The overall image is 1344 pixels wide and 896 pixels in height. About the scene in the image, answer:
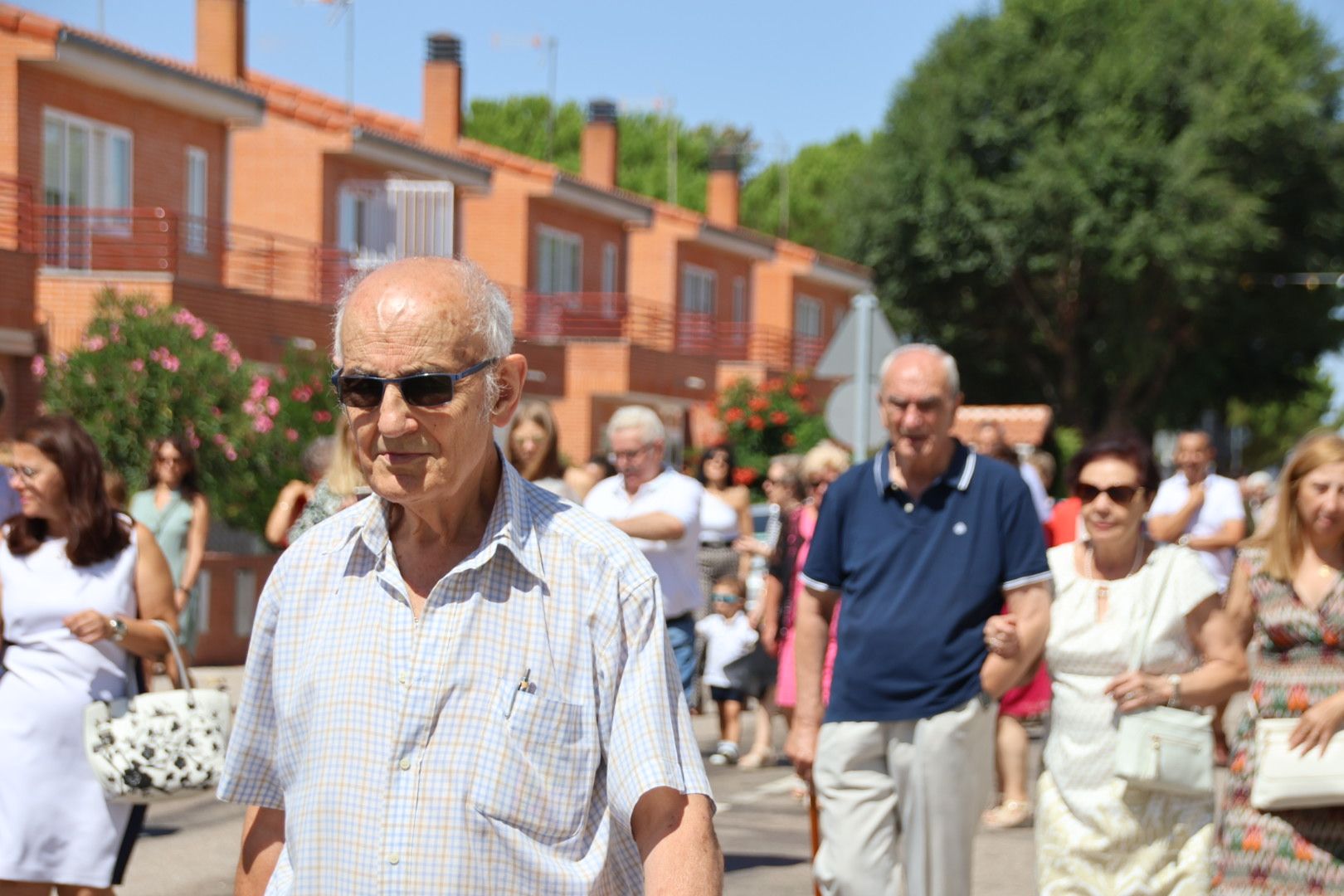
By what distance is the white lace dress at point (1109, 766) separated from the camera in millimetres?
6168

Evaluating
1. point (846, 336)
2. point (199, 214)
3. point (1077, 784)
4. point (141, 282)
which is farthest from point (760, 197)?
point (1077, 784)

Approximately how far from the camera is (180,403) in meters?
20.9

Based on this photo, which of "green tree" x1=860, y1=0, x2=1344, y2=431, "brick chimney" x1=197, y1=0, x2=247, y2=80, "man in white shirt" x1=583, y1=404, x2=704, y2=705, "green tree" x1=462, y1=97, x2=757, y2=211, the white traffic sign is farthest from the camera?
"green tree" x1=462, y1=97, x2=757, y2=211

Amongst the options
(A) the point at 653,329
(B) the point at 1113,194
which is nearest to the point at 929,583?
(B) the point at 1113,194

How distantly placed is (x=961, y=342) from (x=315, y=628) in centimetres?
4511

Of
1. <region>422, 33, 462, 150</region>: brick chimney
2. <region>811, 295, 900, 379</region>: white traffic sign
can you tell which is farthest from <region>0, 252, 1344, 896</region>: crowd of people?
<region>422, 33, 462, 150</region>: brick chimney

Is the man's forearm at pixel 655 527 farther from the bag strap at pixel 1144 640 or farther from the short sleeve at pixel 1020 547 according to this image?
the short sleeve at pixel 1020 547

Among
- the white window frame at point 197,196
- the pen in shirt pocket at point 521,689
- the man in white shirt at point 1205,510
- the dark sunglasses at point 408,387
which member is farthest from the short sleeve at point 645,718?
the white window frame at point 197,196

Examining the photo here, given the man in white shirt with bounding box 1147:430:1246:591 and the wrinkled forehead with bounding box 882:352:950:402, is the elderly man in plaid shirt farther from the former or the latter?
the man in white shirt with bounding box 1147:430:1246:591

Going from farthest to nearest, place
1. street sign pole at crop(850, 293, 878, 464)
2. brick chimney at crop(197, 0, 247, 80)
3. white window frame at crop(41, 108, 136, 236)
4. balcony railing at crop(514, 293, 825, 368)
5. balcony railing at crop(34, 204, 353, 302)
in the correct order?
1. balcony railing at crop(514, 293, 825, 368)
2. brick chimney at crop(197, 0, 247, 80)
3. white window frame at crop(41, 108, 136, 236)
4. balcony railing at crop(34, 204, 353, 302)
5. street sign pole at crop(850, 293, 878, 464)

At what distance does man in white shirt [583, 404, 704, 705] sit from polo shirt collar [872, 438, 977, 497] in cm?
359

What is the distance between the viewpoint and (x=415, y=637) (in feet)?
9.48

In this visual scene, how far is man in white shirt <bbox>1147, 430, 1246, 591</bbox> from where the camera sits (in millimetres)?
12805

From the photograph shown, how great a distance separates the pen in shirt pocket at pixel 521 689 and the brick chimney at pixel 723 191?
187ft
